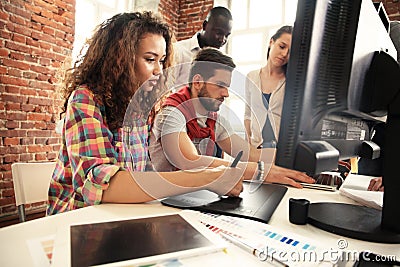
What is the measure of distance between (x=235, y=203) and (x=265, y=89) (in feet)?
4.31

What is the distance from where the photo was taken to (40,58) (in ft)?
8.98

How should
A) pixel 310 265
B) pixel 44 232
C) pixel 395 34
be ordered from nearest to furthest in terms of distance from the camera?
pixel 310 265, pixel 44 232, pixel 395 34

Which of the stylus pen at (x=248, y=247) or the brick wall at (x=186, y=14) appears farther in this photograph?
the brick wall at (x=186, y=14)

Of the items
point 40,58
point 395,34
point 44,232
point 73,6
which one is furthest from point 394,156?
point 73,6

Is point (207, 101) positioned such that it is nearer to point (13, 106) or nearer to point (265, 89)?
point (265, 89)

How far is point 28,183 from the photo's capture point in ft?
3.65

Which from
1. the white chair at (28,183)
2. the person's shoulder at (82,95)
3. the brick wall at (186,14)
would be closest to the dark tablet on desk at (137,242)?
the person's shoulder at (82,95)

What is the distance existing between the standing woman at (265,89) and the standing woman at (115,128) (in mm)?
792

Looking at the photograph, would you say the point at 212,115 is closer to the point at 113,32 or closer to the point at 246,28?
the point at 113,32

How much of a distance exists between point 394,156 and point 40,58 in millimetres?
2886

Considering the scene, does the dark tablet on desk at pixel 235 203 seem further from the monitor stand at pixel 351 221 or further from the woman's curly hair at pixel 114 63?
the woman's curly hair at pixel 114 63

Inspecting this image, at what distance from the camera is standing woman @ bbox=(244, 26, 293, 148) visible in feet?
5.60

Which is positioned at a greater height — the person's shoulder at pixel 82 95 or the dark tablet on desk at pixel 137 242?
the person's shoulder at pixel 82 95

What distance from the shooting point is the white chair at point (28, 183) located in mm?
1068
